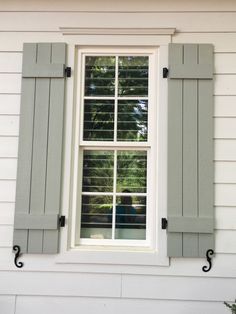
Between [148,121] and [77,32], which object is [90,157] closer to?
[148,121]

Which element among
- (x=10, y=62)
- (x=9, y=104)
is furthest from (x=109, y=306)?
(x=10, y=62)

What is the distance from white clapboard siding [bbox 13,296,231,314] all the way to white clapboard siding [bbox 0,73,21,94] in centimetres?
159

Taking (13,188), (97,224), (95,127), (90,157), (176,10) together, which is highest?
(176,10)

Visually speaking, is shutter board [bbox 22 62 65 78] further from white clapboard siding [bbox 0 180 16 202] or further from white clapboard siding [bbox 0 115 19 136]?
white clapboard siding [bbox 0 180 16 202]

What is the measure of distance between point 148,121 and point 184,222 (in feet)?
2.71

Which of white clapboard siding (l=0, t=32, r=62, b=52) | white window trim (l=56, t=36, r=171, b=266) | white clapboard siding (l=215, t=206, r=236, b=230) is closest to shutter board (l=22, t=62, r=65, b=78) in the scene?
white window trim (l=56, t=36, r=171, b=266)

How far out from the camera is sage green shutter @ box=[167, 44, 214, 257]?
260 cm

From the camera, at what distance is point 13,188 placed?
107 inches

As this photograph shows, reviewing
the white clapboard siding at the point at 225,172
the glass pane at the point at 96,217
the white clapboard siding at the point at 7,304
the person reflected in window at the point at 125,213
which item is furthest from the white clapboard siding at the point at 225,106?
the white clapboard siding at the point at 7,304

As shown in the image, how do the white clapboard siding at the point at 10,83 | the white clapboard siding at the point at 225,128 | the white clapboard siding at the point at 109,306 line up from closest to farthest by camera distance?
the white clapboard siding at the point at 109,306
the white clapboard siding at the point at 225,128
the white clapboard siding at the point at 10,83

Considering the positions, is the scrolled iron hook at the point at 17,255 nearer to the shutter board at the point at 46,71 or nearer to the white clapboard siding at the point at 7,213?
the white clapboard siding at the point at 7,213

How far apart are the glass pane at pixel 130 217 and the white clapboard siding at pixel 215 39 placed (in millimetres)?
1303

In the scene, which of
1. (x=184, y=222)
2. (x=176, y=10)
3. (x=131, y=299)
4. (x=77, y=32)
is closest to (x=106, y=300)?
(x=131, y=299)

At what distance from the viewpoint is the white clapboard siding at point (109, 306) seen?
2594 mm
